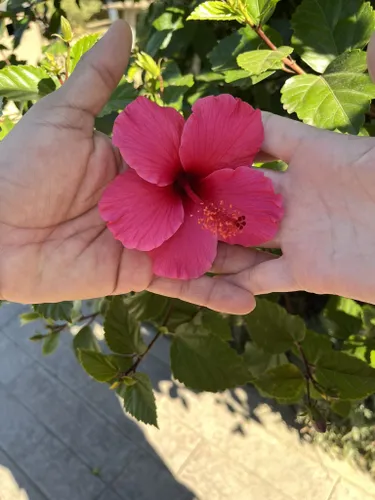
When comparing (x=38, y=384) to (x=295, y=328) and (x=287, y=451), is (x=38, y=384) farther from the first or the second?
(x=295, y=328)


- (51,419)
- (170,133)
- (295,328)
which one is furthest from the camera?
(51,419)

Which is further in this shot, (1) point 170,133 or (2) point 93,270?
(2) point 93,270

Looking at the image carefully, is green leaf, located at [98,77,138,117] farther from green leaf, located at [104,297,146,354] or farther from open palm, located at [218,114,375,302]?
green leaf, located at [104,297,146,354]

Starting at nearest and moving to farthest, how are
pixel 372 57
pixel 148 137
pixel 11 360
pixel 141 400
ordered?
pixel 372 57 < pixel 148 137 < pixel 141 400 < pixel 11 360

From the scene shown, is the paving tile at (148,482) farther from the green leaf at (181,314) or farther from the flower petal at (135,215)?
the flower petal at (135,215)

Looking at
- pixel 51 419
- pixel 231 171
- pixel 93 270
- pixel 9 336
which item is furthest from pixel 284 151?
pixel 9 336

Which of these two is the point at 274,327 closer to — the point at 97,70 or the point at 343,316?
the point at 343,316

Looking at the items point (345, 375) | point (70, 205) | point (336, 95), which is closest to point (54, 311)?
point (70, 205)
